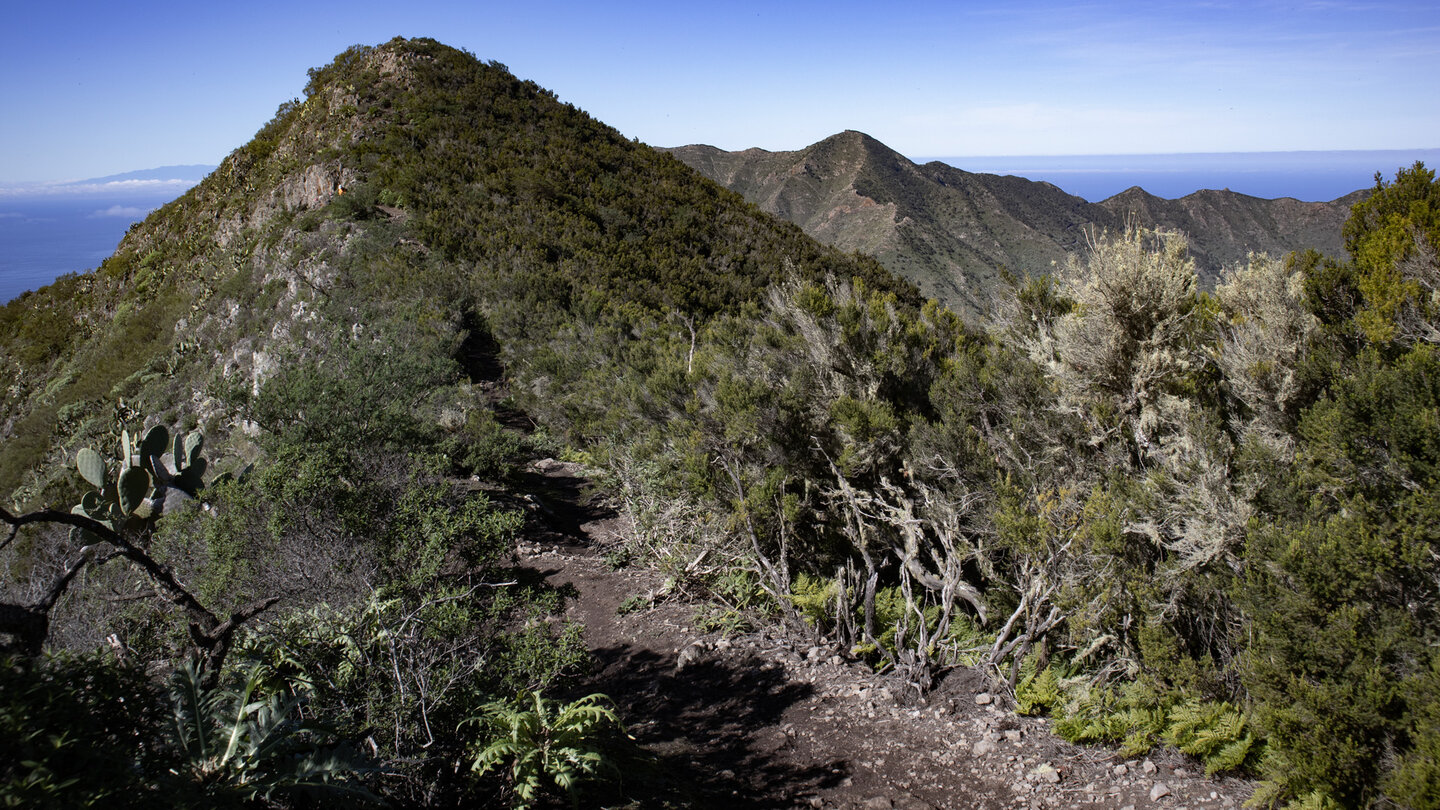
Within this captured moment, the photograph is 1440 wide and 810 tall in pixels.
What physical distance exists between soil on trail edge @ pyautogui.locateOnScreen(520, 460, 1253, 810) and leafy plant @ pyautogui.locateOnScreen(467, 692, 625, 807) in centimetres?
43

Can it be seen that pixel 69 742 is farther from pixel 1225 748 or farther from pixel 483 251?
pixel 483 251

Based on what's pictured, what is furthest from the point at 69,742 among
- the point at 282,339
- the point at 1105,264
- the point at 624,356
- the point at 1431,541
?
the point at 282,339

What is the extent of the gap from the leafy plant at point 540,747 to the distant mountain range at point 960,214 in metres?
29.9

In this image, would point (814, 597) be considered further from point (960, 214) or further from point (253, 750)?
point (960, 214)

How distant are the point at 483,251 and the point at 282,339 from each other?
16.7 ft

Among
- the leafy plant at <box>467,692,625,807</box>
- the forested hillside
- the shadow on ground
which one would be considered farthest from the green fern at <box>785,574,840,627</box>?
the leafy plant at <box>467,692,625,807</box>

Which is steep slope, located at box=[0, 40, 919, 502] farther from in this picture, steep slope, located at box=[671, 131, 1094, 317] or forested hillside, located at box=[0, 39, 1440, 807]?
steep slope, located at box=[671, 131, 1094, 317]

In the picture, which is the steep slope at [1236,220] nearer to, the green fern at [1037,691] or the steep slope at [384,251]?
the steep slope at [384,251]

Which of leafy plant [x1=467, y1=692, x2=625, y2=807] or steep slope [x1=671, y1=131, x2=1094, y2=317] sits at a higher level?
steep slope [x1=671, y1=131, x2=1094, y2=317]

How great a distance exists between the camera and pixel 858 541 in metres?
6.00

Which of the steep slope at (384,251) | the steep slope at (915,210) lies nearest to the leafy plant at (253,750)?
the steep slope at (384,251)

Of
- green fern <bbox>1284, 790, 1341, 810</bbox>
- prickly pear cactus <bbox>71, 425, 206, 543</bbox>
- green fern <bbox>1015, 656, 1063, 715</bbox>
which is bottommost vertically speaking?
green fern <bbox>1015, 656, 1063, 715</bbox>

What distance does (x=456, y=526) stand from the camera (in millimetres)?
5148

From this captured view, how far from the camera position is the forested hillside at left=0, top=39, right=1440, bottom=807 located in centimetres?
296
